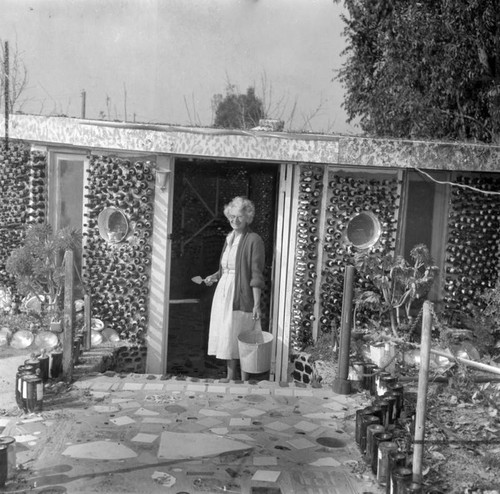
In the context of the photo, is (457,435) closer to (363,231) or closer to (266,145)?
(363,231)

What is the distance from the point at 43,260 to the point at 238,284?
2.39 m

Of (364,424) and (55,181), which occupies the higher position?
(55,181)

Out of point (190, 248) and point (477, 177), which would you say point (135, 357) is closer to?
point (190, 248)

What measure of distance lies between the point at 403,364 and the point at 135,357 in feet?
10.4

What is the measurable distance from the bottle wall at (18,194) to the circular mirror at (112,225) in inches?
34.2

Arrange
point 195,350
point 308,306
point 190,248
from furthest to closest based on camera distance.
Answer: point 190,248, point 195,350, point 308,306

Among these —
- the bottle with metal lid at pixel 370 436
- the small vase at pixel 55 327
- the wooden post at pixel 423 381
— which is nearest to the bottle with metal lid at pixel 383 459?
the bottle with metal lid at pixel 370 436

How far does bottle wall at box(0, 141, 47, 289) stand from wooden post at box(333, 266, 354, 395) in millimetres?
4267

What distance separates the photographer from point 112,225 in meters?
8.16

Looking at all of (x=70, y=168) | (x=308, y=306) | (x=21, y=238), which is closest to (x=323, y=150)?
(x=308, y=306)

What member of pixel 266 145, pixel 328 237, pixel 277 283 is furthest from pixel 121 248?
pixel 328 237

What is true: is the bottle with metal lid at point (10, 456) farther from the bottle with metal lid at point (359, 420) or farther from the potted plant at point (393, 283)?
the potted plant at point (393, 283)

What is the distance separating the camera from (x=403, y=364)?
7242 mm

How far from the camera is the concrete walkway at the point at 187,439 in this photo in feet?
14.0
